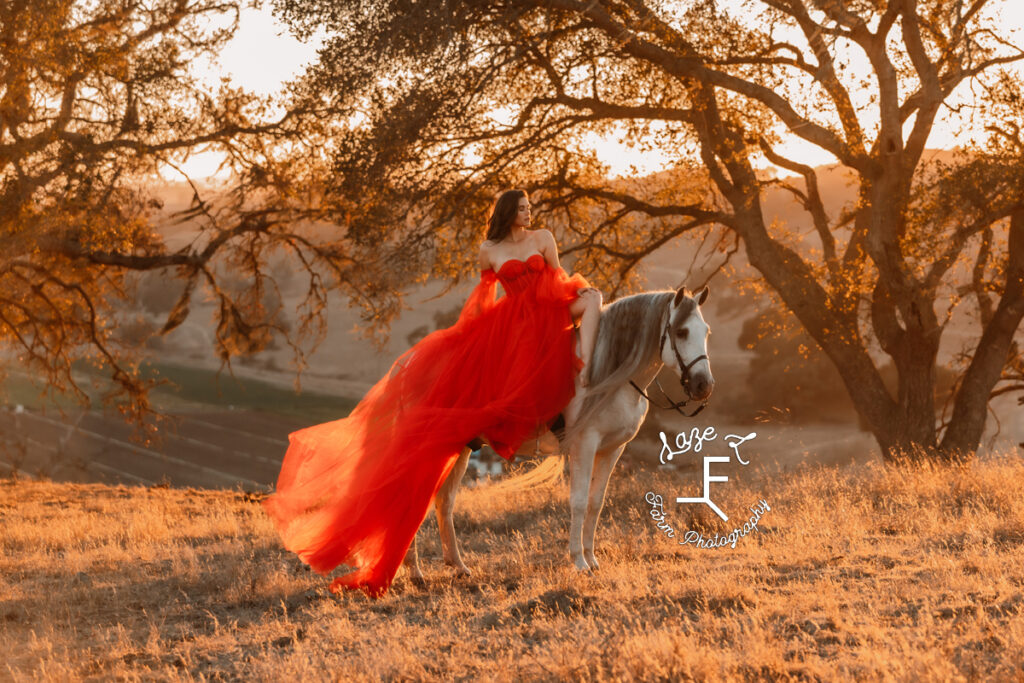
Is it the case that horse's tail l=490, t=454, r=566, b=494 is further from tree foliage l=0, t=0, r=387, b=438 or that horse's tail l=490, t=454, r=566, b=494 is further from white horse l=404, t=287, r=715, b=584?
tree foliage l=0, t=0, r=387, b=438

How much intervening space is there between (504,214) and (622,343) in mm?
1365

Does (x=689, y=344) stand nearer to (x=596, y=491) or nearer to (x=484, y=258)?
(x=596, y=491)

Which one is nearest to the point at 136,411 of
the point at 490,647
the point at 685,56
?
the point at 685,56

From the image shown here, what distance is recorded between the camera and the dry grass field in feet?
16.7

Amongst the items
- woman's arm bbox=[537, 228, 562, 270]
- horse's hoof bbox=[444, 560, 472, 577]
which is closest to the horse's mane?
woman's arm bbox=[537, 228, 562, 270]

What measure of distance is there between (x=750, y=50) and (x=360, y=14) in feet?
20.2

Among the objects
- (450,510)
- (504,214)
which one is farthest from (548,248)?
(450,510)

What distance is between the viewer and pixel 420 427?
7.22 m

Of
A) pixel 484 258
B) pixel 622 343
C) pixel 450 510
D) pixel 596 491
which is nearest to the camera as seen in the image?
pixel 622 343

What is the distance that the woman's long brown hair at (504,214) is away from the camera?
7559 mm

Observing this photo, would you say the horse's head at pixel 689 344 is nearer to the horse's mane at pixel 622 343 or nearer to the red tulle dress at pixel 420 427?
the horse's mane at pixel 622 343

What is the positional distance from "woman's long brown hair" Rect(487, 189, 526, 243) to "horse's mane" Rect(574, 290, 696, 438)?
1.00 meters

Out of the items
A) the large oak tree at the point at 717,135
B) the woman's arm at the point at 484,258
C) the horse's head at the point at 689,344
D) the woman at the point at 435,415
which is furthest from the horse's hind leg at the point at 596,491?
the large oak tree at the point at 717,135

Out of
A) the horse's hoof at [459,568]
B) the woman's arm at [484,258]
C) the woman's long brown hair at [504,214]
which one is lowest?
the horse's hoof at [459,568]
